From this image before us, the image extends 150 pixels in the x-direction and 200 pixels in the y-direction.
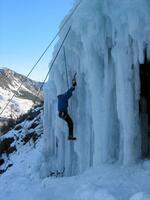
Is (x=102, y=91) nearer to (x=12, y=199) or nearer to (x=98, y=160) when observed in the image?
(x=98, y=160)

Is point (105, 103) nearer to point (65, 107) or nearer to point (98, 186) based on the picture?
point (65, 107)

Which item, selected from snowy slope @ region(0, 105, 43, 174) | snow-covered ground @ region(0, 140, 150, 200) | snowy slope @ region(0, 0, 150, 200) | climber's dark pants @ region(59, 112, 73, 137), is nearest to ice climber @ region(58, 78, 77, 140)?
climber's dark pants @ region(59, 112, 73, 137)

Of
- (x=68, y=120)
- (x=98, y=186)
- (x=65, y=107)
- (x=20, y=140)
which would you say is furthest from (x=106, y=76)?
(x=20, y=140)

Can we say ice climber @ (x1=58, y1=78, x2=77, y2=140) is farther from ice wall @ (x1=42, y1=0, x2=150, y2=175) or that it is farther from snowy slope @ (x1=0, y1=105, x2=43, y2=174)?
snowy slope @ (x1=0, y1=105, x2=43, y2=174)

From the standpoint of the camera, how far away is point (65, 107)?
10.8m

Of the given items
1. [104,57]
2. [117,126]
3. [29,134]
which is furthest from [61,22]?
[29,134]

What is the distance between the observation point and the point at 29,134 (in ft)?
68.8

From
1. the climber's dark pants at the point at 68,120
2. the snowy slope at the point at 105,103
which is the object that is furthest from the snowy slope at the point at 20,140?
the snowy slope at the point at 105,103

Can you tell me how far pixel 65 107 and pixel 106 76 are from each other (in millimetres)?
1534

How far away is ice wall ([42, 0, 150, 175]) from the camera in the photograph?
30.0 feet

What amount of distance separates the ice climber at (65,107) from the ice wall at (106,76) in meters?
0.17

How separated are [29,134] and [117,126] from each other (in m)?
11.6

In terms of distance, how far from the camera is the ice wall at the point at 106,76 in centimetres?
914

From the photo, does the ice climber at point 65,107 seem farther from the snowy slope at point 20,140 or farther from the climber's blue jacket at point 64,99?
the snowy slope at point 20,140
